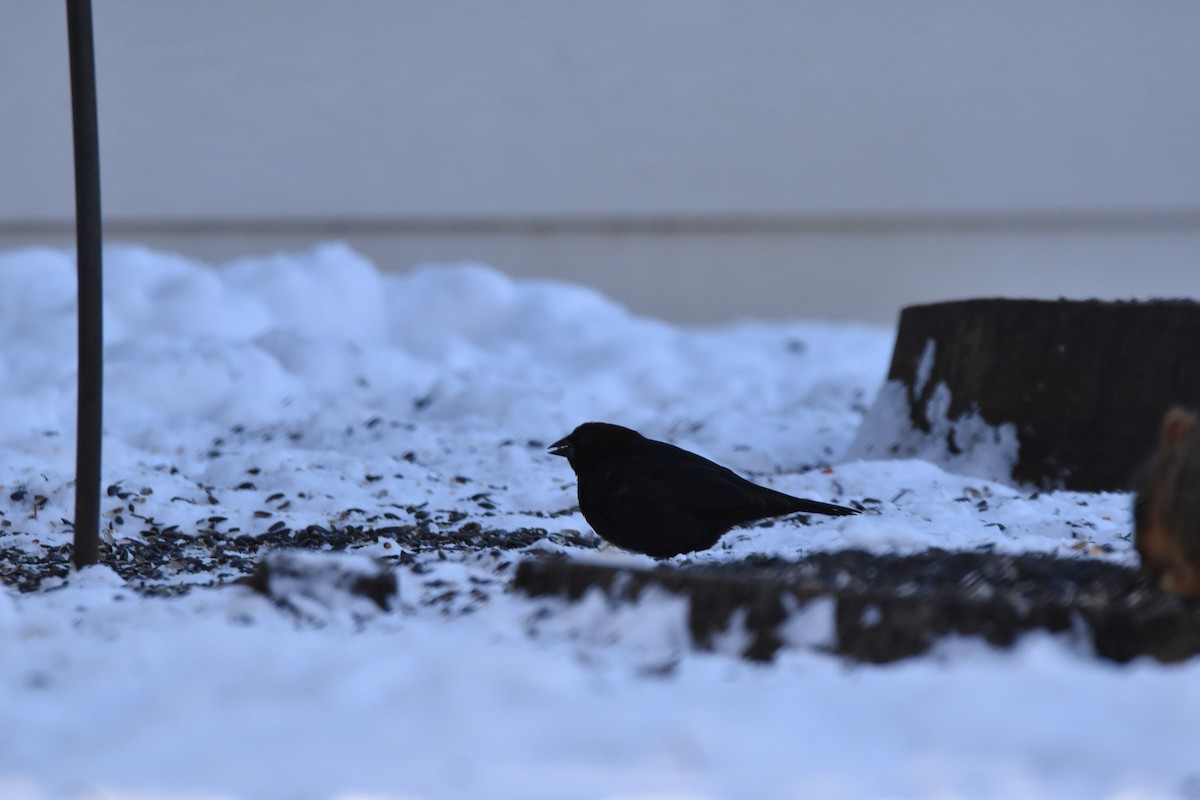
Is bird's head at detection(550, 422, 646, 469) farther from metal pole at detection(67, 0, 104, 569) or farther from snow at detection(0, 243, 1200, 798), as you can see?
metal pole at detection(67, 0, 104, 569)

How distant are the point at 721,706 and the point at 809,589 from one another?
1.07ft

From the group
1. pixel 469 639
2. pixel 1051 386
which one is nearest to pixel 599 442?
pixel 469 639

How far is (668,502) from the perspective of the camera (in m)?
3.22

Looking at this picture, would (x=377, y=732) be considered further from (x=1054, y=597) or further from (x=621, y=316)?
(x=621, y=316)

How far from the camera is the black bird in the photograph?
3227 millimetres

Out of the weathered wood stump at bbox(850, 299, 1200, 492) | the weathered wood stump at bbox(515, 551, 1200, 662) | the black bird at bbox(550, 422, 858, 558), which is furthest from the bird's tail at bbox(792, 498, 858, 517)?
the weathered wood stump at bbox(850, 299, 1200, 492)

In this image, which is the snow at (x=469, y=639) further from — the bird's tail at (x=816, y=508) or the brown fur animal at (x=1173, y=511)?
the brown fur animal at (x=1173, y=511)

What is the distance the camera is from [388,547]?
3541 mm

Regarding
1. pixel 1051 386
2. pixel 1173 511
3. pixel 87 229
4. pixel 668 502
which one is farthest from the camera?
pixel 1051 386

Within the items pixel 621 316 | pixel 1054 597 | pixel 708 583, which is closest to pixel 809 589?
pixel 708 583

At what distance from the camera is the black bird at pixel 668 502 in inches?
127

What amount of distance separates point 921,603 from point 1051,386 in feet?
9.12

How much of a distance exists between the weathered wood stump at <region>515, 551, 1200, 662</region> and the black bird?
2.35 feet

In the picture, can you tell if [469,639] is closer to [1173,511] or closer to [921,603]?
[921,603]
